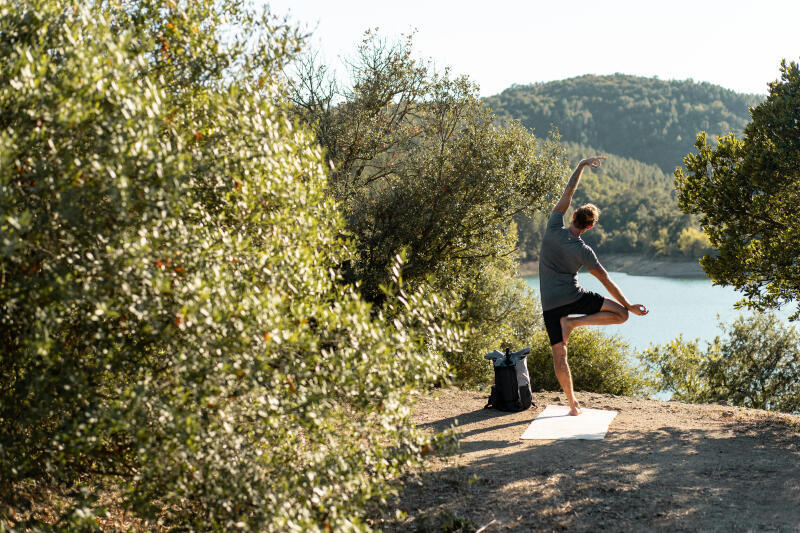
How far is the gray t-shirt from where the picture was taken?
745 centimetres

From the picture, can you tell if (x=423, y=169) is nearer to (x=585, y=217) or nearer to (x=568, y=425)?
(x=585, y=217)

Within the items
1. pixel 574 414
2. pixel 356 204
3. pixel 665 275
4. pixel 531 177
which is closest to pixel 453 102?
pixel 531 177

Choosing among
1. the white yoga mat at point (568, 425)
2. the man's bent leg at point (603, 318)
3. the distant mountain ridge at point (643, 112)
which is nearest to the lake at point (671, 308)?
the white yoga mat at point (568, 425)

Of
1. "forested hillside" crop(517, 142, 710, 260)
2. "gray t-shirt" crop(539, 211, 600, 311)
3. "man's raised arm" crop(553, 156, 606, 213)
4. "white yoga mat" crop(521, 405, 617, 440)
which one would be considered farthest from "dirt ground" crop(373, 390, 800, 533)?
"forested hillside" crop(517, 142, 710, 260)

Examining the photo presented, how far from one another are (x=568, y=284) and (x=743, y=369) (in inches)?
641

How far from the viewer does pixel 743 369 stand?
20.6 meters

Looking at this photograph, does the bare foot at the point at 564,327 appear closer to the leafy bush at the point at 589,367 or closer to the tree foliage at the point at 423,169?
the tree foliage at the point at 423,169

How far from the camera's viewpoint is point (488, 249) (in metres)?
13.1

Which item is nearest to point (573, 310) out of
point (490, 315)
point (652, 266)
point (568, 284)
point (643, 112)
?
point (568, 284)

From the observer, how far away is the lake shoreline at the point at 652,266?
66.2 meters

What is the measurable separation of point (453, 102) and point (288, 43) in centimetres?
1012

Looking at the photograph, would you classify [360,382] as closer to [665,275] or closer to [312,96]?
[312,96]

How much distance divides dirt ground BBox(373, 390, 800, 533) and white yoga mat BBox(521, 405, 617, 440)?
151mm

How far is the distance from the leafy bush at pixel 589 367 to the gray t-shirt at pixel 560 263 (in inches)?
349
